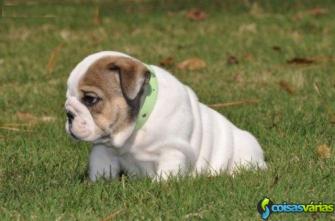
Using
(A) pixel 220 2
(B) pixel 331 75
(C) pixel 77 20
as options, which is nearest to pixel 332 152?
(B) pixel 331 75

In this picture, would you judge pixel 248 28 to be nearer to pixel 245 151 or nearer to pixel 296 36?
pixel 296 36

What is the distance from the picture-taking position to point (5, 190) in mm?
5027

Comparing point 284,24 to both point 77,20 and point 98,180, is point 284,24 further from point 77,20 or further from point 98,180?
point 98,180

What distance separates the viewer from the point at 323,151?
575 cm

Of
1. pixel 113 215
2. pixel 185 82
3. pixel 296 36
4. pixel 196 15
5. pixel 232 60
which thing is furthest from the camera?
pixel 196 15

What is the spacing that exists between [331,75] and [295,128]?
250 centimetres

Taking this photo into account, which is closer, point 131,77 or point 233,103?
point 131,77

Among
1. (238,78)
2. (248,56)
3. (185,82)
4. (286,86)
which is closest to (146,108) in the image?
(286,86)

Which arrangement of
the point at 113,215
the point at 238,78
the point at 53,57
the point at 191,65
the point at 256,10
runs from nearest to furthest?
the point at 113,215 < the point at 238,78 < the point at 191,65 < the point at 53,57 < the point at 256,10

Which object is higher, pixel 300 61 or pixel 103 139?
pixel 103 139

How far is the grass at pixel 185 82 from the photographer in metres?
4.64

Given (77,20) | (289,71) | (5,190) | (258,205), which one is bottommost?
(77,20)

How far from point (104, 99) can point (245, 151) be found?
1.21 metres

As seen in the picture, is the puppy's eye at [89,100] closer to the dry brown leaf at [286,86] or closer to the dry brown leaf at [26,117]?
the dry brown leaf at [26,117]
